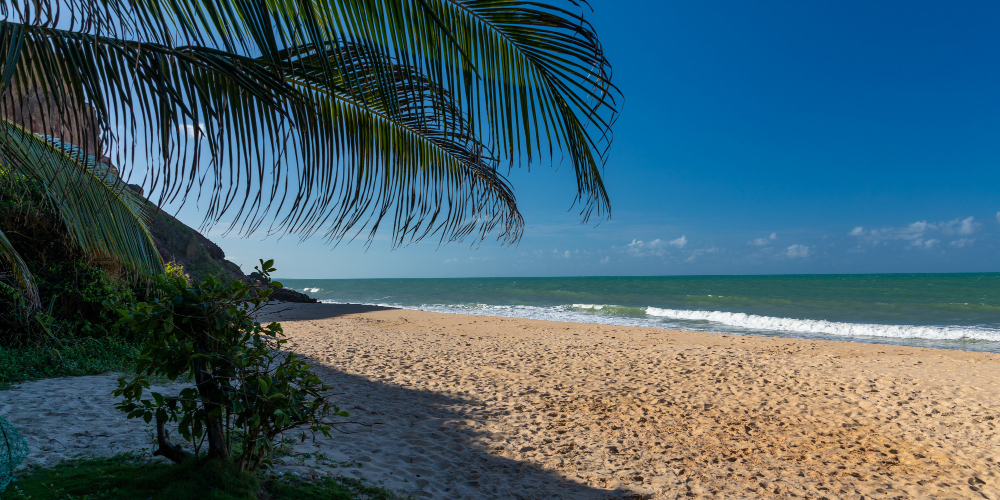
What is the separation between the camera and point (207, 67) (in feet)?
5.35

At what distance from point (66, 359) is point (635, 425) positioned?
7520 mm

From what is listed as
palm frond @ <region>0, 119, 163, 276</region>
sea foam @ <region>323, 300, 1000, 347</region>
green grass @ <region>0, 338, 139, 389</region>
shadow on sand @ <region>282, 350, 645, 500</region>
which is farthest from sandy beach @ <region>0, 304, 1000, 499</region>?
sea foam @ <region>323, 300, 1000, 347</region>

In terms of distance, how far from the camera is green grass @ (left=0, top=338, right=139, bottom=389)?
6.10m

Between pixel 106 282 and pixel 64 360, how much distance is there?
4.69 ft

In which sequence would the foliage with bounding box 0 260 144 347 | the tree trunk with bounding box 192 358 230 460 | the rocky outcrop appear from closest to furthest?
the tree trunk with bounding box 192 358 230 460
the foliage with bounding box 0 260 144 347
the rocky outcrop

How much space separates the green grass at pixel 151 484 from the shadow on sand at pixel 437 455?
72 centimetres

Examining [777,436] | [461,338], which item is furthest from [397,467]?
[461,338]

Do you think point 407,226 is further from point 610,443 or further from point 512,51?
point 610,443

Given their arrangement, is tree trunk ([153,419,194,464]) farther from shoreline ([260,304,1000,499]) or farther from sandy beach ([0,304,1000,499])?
shoreline ([260,304,1000,499])

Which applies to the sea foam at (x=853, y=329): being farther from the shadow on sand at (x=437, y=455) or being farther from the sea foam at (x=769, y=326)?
the shadow on sand at (x=437, y=455)

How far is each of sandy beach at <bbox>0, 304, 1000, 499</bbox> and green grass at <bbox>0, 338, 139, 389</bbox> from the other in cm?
45

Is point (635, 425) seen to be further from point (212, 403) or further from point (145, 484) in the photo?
point (145, 484)

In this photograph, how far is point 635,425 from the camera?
570cm

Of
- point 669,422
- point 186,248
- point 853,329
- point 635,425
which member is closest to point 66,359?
point 635,425
